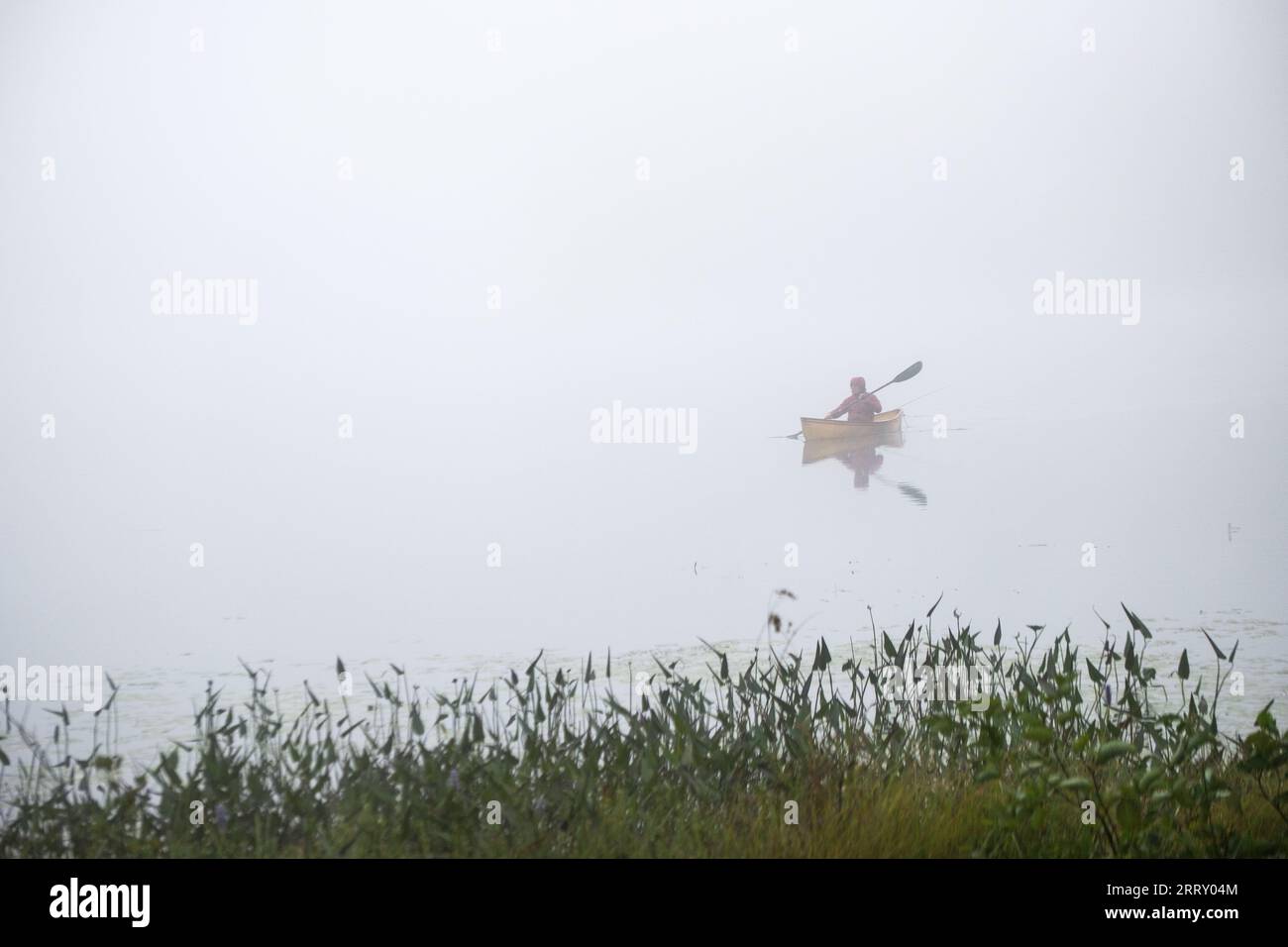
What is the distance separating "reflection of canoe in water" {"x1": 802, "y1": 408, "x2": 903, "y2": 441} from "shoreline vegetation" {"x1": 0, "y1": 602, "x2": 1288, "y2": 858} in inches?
153

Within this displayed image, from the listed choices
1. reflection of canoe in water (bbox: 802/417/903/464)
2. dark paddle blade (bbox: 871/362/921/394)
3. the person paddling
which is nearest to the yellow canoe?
reflection of canoe in water (bbox: 802/417/903/464)

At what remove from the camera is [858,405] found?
6582mm

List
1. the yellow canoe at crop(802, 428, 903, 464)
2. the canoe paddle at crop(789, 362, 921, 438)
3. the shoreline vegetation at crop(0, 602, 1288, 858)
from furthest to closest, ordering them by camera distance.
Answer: the yellow canoe at crop(802, 428, 903, 464) → the canoe paddle at crop(789, 362, 921, 438) → the shoreline vegetation at crop(0, 602, 1288, 858)

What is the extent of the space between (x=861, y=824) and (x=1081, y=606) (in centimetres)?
264

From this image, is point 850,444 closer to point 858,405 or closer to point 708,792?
point 858,405

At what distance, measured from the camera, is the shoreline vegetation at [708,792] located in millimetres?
2062

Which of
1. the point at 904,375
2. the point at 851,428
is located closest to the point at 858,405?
the point at 851,428

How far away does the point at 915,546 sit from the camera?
5.14 meters

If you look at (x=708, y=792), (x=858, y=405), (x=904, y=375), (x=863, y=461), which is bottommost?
(x=708, y=792)

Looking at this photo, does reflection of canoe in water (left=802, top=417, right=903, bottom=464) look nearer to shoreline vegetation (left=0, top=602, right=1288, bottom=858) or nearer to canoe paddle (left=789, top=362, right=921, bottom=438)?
canoe paddle (left=789, top=362, right=921, bottom=438)

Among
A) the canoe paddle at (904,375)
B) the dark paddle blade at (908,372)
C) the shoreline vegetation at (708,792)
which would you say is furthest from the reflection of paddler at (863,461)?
the shoreline vegetation at (708,792)

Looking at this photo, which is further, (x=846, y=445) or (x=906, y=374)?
(x=846, y=445)

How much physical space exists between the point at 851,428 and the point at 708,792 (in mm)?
4718

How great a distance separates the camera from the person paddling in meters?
6.46
